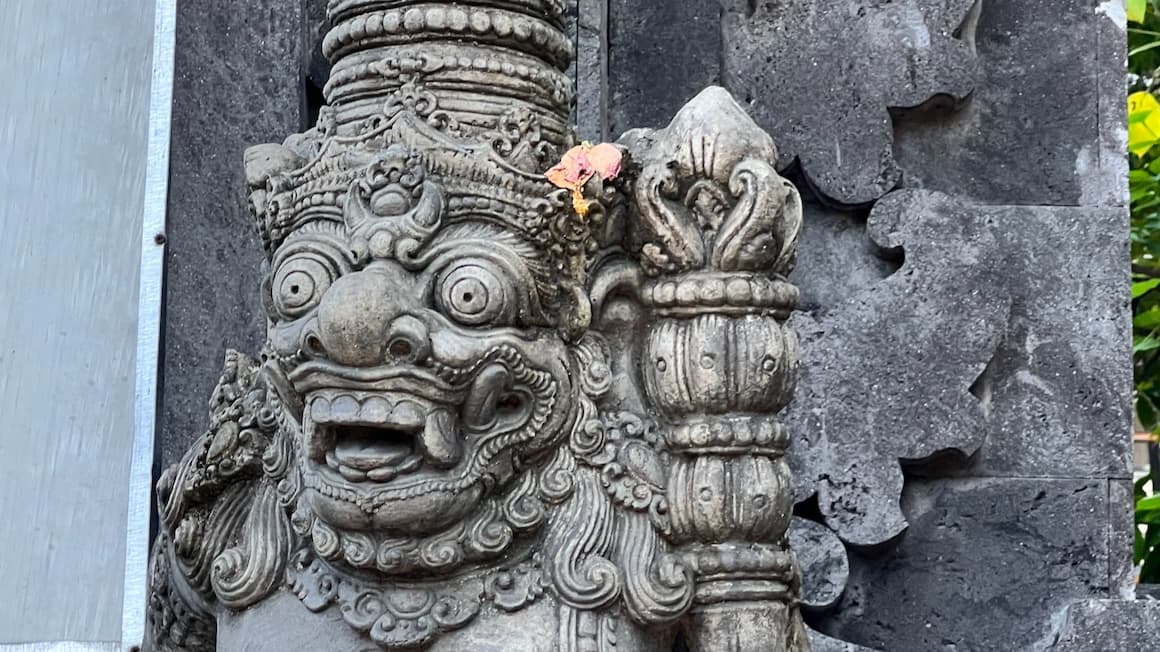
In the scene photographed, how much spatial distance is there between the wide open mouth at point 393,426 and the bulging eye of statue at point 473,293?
7 centimetres

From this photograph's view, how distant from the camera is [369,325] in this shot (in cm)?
234

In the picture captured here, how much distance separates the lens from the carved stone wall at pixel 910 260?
3.22 meters

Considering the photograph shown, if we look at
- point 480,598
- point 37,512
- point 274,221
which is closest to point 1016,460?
point 480,598

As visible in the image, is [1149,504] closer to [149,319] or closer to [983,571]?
[983,571]

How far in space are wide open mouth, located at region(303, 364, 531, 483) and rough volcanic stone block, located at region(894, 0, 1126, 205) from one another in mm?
1231

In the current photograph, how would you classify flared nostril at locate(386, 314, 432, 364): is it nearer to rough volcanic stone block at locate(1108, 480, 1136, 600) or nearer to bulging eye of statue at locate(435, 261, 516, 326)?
bulging eye of statue at locate(435, 261, 516, 326)

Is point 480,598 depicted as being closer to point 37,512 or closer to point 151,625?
point 151,625

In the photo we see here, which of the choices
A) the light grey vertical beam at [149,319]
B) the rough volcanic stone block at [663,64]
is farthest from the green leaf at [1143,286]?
the light grey vertical beam at [149,319]

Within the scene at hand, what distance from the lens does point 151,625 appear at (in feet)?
9.29

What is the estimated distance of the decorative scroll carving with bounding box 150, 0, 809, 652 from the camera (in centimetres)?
239

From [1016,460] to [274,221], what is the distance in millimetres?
1413

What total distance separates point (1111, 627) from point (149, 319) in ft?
5.71

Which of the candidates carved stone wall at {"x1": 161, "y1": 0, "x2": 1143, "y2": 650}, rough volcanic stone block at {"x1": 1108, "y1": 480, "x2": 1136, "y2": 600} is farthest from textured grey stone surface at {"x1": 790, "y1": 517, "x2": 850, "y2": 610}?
rough volcanic stone block at {"x1": 1108, "y1": 480, "x2": 1136, "y2": 600}

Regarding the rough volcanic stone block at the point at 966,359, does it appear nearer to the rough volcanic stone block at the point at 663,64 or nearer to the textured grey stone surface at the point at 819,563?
the textured grey stone surface at the point at 819,563
